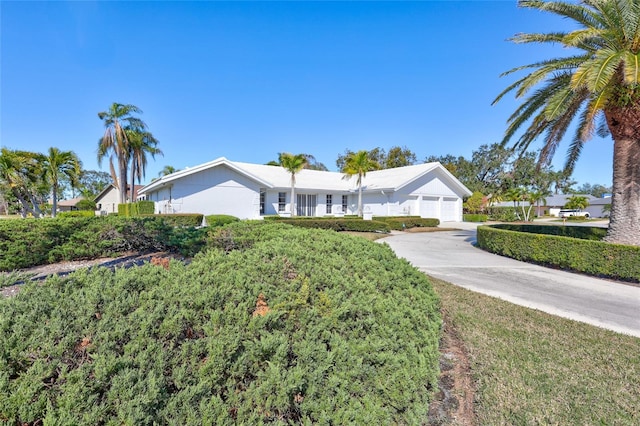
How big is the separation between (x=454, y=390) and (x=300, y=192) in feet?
72.8

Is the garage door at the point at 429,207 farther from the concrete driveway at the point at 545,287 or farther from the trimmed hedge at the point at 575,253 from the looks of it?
the concrete driveway at the point at 545,287

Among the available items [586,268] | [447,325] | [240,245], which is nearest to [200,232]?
[240,245]

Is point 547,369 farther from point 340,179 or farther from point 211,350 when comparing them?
point 340,179

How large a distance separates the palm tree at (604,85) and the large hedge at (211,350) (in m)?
8.40

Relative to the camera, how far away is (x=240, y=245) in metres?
5.27

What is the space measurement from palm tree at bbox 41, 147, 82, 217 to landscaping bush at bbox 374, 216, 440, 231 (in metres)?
24.0

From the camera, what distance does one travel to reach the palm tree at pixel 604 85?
7.51 m

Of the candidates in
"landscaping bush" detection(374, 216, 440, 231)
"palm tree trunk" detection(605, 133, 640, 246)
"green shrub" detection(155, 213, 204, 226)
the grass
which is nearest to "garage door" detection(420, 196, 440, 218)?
"landscaping bush" detection(374, 216, 440, 231)

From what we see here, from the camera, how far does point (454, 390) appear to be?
10.1 feet

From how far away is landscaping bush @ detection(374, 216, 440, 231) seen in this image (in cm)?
2055

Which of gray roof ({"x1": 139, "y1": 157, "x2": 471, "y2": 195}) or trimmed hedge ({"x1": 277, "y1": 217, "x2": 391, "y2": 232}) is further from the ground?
gray roof ({"x1": 139, "y1": 157, "x2": 471, "y2": 195})

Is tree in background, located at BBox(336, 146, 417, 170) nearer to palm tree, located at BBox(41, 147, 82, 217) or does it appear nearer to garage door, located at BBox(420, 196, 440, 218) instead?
garage door, located at BBox(420, 196, 440, 218)

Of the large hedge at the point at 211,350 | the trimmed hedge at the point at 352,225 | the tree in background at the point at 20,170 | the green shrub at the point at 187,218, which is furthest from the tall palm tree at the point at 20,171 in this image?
the large hedge at the point at 211,350

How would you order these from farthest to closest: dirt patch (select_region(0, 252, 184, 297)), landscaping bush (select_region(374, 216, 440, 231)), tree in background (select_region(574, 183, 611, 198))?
tree in background (select_region(574, 183, 611, 198)) → landscaping bush (select_region(374, 216, 440, 231)) → dirt patch (select_region(0, 252, 184, 297))
